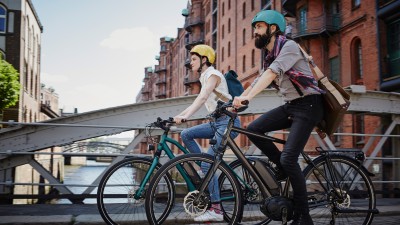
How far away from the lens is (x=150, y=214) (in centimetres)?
342

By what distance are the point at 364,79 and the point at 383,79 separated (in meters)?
1.44

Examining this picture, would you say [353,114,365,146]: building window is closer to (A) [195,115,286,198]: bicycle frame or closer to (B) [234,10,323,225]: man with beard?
(B) [234,10,323,225]: man with beard

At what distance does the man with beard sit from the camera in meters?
3.61

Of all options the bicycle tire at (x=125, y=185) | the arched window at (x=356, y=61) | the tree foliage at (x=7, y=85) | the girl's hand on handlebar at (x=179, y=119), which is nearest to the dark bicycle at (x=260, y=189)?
the bicycle tire at (x=125, y=185)

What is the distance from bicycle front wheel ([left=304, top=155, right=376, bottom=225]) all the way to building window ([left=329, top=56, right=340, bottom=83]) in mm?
19252

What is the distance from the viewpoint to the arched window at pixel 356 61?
810 inches

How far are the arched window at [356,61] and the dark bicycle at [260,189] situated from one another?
57.5ft

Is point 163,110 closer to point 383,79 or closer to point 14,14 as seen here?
point 383,79

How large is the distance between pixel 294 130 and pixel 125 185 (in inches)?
67.4

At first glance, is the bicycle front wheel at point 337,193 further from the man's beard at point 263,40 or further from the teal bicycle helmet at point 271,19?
the teal bicycle helmet at point 271,19

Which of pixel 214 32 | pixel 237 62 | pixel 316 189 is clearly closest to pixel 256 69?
pixel 237 62

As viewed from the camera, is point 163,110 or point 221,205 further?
point 163,110

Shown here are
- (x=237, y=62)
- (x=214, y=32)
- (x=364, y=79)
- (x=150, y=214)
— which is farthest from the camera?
(x=214, y=32)

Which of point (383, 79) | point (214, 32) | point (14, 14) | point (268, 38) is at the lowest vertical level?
point (268, 38)
